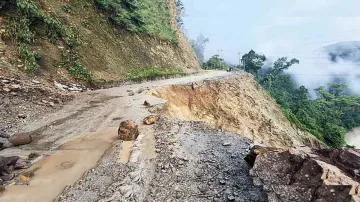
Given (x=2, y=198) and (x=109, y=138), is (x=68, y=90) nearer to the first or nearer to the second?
(x=109, y=138)

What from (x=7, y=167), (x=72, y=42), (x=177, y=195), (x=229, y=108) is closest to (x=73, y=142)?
(x=7, y=167)

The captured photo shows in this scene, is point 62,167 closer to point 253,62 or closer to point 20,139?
point 20,139

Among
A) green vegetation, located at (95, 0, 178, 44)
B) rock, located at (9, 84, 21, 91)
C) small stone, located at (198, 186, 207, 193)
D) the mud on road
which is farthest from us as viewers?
green vegetation, located at (95, 0, 178, 44)

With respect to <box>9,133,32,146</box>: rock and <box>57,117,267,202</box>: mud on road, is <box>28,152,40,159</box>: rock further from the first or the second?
<box>57,117,267,202</box>: mud on road

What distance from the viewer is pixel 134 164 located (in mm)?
8422

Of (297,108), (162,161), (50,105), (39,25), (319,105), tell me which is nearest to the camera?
(162,161)

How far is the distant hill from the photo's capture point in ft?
291

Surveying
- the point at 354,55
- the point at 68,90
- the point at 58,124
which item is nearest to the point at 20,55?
the point at 68,90

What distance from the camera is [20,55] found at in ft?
56.2

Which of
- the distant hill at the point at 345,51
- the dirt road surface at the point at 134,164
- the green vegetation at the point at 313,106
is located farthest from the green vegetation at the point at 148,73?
the distant hill at the point at 345,51

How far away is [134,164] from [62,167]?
199 centimetres

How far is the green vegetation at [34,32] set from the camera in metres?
17.7

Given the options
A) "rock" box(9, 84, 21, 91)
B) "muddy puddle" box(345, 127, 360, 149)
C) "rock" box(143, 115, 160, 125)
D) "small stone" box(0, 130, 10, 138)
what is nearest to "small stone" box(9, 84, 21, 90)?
"rock" box(9, 84, 21, 91)

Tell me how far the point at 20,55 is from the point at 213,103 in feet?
44.0
